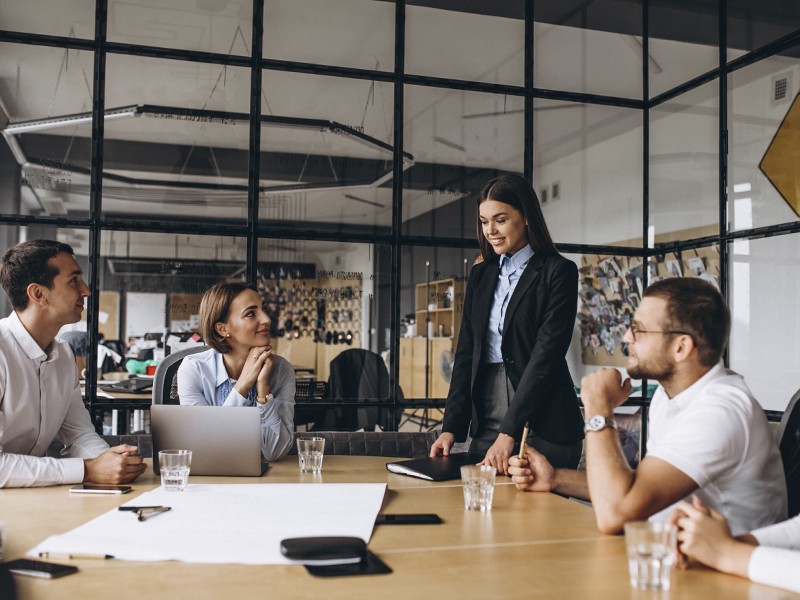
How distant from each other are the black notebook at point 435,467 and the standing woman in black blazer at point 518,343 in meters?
0.21

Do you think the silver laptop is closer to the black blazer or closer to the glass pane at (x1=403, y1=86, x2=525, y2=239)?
the black blazer

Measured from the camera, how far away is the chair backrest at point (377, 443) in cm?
321

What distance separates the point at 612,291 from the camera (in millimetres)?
4434

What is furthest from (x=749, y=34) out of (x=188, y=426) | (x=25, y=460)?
(x=25, y=460)

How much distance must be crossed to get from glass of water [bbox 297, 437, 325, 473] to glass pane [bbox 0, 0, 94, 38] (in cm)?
244

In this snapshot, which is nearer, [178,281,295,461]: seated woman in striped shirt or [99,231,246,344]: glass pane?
[178,281,295,461]: seated woman in striped shirt

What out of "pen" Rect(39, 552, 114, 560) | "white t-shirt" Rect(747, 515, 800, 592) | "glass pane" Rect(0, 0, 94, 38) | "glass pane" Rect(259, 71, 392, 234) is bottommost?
"pen" Rect(39, 552, 114, 560)

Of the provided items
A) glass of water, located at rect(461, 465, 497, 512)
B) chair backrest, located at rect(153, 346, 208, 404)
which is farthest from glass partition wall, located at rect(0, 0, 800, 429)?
glass of water, located at rect(461, 465, 497, 512)

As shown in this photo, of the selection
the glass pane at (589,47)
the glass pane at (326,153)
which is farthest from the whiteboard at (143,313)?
the glass pane at (589,47)

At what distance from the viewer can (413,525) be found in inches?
63.1

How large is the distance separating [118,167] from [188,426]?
1911 millimetres

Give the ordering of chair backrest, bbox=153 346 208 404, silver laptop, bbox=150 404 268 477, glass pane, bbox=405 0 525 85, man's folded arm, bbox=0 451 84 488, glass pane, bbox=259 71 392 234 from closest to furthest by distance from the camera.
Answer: man's folded arm, bbox=0 451 84 488
silver laptop, bbox=150 404 268 477
chair backrest, bbox=153 346 208 404
glass pane, bbox=259 71 392 234
glass pane, bbox=405 0 525 85

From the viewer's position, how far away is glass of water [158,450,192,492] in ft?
6.18

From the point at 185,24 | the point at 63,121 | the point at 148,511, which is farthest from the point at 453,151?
the point at 148,511
